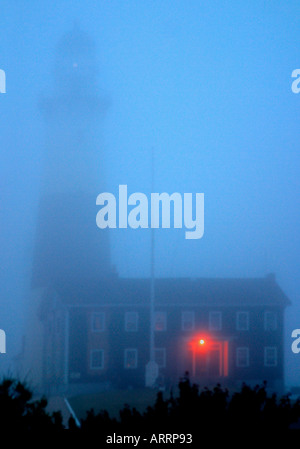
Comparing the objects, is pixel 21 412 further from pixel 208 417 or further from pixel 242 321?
pixel 242 321

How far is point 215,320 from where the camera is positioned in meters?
9.92

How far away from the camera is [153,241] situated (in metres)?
9.72

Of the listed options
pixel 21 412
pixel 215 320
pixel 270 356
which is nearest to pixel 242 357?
pixel 270 356

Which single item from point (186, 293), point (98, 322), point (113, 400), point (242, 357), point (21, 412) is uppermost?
point (186, 293)

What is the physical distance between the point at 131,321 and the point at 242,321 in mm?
1862

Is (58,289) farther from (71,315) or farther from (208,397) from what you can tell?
(208,397)

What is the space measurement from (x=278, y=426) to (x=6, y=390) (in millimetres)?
2202

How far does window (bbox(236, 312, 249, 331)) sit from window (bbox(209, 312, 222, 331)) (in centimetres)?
31

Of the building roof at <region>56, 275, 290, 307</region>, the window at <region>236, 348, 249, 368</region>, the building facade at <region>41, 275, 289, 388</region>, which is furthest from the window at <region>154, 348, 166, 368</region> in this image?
Result: the window at <region>236, 348, 249, 368</region>

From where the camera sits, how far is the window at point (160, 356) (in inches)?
389

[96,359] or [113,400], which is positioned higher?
[96,359]

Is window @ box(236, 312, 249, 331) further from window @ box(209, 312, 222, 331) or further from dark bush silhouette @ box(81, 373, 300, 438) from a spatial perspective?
dark bush silhouette @ box(81, 373, 300, 438)

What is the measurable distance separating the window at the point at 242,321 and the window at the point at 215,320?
12.1 inches
